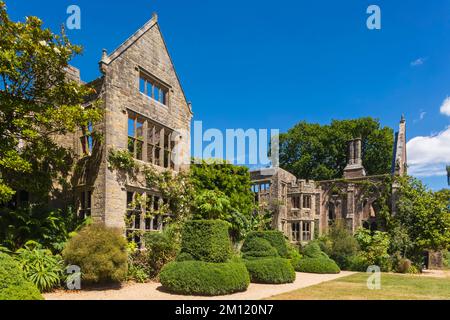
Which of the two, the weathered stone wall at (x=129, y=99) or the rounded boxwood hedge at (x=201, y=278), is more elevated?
the weathered stone wall at (x=129, y=99)

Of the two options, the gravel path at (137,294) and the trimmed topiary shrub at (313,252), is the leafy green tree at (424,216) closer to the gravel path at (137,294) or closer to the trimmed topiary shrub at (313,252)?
the trimmed topiary shrub at (313,252)

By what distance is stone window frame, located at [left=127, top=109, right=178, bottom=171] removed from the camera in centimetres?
1675

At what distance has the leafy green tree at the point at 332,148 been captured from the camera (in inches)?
1879

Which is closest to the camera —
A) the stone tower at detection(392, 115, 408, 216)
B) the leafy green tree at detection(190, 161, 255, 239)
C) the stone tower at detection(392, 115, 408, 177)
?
the leafy green tree at detection(190, 161, 255, 239)

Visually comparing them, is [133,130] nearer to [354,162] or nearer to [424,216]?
[424,216]

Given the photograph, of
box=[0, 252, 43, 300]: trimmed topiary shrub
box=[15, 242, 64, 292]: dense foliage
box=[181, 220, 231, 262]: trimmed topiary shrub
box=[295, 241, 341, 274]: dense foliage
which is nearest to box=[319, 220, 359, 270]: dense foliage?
box=[295, 241, 341, 274]: dense foliage

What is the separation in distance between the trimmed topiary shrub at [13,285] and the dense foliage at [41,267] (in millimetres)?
2748

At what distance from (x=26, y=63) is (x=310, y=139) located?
138ft

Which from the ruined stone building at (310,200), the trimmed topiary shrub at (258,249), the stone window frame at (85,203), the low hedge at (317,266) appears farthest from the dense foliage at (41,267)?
the ruined stone building at (310,200)

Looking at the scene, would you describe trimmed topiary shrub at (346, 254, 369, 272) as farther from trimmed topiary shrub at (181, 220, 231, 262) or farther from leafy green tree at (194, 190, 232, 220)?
trimmed topiary shrub at (181, 220, 231, 262)

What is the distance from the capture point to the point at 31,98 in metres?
13.0

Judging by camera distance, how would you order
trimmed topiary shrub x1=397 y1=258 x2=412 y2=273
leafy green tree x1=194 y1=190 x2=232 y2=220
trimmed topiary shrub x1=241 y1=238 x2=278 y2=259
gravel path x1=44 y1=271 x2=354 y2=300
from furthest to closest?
trimmed topiary shrub x1=397 y1=258 x2=412 y2=273 < leafy green tree x1=194 y1=190 x2=232 y2=220 < trimmed topiary shrub x1=241 y1=238 x2=278 y2=259 < gravel path x1=44 y1=271 x2=354 y2=300

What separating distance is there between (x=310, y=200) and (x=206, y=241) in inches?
842

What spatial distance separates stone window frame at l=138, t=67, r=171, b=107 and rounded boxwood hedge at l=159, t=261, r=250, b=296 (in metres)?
8.88
